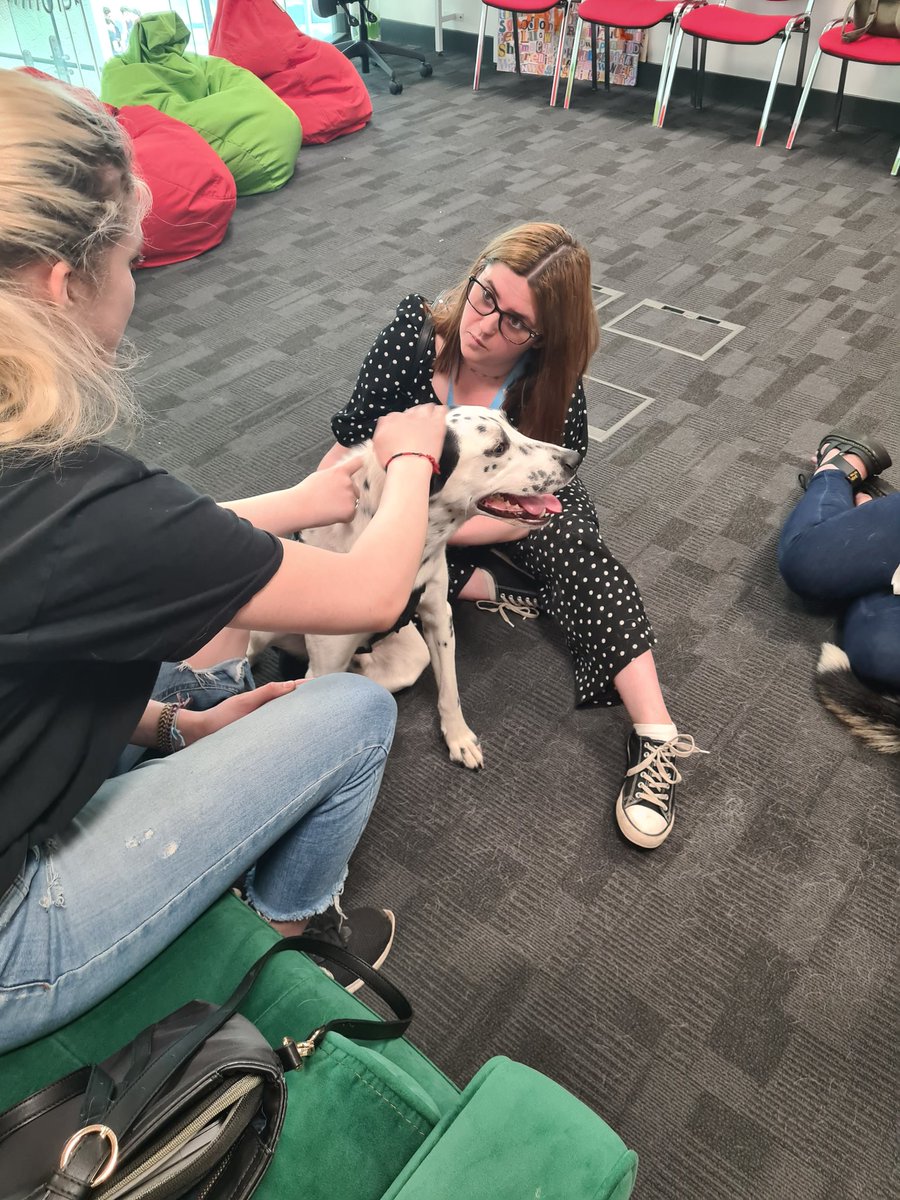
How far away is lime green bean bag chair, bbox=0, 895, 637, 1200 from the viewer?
832 millimetres

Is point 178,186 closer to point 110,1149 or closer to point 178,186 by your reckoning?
point 178,186

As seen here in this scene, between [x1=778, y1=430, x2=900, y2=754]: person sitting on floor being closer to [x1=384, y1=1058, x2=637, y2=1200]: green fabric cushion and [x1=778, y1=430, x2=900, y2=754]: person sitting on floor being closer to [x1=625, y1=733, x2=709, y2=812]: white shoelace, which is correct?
[x1=625, y1=733, x2=709, y2=812]: white shoelace

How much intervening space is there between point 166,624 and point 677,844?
1.24m

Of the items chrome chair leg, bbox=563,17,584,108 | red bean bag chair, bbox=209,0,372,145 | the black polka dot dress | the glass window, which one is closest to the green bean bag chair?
red bean bag chair, bbox=209,0,372,145

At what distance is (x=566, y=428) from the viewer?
2092mm

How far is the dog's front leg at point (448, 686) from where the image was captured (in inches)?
75.0

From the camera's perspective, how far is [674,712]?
2076 millimetres

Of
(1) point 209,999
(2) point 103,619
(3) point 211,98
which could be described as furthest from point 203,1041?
(3) point 211,98

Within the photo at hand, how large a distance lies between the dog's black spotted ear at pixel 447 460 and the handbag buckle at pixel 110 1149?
1081mm

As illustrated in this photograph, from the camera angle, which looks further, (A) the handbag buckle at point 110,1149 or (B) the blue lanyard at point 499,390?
(B) the blue lanyard at point 499,390

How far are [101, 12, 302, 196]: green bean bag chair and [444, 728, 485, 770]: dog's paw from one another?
362cm

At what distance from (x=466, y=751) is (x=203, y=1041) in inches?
42.9

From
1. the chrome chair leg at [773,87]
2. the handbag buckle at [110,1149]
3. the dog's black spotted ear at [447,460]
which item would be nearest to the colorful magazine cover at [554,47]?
the chrome chair leg at [773,87]

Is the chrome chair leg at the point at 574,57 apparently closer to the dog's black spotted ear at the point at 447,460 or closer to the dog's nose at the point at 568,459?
the dog's nose at the point at 568,459
